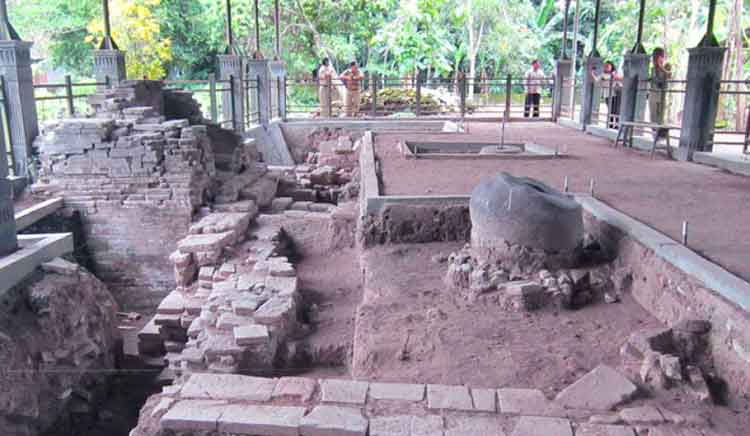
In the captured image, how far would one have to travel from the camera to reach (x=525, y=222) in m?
4.75

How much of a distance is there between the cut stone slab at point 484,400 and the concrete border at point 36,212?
6330 millimetres

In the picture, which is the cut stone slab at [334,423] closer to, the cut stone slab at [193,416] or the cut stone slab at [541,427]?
the cut stone slab at [193,416]

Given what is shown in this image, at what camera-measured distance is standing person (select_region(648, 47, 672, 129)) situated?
11.8 m

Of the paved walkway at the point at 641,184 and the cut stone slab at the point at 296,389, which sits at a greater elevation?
the paved walkway at the point at 641,184

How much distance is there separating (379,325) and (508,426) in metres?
1.51

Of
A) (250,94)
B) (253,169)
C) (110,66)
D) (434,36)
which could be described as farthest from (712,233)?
(434,36)

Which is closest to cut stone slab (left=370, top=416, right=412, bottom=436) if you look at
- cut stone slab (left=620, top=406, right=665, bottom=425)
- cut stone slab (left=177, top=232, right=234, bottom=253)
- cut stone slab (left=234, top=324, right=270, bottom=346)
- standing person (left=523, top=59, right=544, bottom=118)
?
cut stone slab (left=620, top=406, right=665, bottom=425)

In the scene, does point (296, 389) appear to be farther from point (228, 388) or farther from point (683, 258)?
point (683, 258)

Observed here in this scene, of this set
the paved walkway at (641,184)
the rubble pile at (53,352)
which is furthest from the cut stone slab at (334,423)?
the rubble pile at (53,352)

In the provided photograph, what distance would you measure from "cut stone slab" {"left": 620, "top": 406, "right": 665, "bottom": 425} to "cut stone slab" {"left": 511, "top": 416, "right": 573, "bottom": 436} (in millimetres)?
302

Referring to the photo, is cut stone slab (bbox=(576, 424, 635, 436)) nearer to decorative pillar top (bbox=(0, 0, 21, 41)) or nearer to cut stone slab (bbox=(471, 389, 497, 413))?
cut stone slab (bbox=(471, 389, 497, 413))

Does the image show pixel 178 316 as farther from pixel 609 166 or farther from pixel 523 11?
pixel 523 11

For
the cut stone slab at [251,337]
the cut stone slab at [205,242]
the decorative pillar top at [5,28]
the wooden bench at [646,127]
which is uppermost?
the decorative pillar top at [5,28]

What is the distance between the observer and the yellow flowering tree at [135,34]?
17.4 meters
